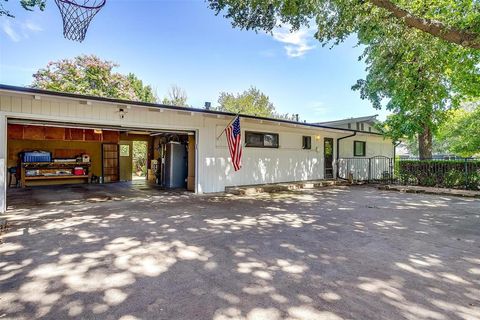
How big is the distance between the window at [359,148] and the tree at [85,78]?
18.9m

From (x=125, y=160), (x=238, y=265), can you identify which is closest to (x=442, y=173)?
(x=238, y=265)

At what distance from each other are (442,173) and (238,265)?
37.3ft

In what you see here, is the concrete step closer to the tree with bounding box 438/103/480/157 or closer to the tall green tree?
the tree with bounding box 438/103/480/157

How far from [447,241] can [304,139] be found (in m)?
8.93

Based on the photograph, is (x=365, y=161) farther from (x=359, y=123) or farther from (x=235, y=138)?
(x=235, y=138)

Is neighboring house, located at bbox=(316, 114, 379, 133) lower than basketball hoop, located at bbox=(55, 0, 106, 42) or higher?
lower

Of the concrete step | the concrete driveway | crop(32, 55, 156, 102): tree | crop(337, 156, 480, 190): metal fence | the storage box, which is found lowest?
the concrete driveway

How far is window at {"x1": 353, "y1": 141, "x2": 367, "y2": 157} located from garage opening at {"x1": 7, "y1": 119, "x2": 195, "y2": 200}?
10.1 metres

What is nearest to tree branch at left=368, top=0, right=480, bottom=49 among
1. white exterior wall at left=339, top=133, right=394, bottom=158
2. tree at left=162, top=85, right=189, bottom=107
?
white exterior wall at left=339, top=133, right=394, bottom=158

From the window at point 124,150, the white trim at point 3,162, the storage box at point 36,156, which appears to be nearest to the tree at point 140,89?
the window at point 124,150

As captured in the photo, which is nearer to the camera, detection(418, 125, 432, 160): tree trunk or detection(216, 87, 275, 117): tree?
detection(418, 125, 432, 160): tree trunk

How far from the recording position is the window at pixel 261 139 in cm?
1077

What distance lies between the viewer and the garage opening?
10.8 meters

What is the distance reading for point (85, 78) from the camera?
21438 mm
